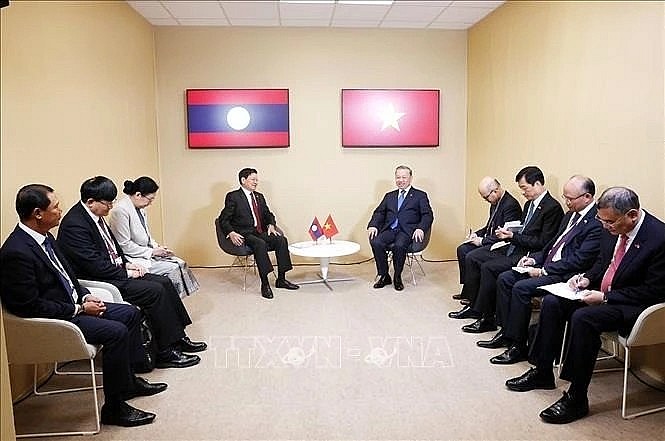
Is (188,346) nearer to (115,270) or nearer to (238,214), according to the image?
(115,270)

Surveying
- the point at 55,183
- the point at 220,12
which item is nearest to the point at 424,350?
the point at 55,183

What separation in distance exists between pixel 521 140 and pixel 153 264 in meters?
3.90

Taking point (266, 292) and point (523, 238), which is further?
point (266, 292)

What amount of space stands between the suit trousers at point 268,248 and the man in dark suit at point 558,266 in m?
2.70

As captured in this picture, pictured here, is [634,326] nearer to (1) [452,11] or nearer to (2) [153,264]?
(2) [153,264]

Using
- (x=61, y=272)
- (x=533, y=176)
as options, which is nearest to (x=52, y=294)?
(x=61, y=272)

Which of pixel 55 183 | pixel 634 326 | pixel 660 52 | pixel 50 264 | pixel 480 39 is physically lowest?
pixel 634 326

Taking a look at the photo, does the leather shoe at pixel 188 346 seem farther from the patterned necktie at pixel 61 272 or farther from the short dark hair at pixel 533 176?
the short dark hair at pixel 533 176

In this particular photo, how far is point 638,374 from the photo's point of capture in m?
4.11

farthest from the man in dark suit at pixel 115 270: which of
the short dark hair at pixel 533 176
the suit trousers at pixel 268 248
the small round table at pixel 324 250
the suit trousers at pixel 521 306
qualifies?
the short dark hair at pixel 533 176

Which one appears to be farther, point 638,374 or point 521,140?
point 521,140

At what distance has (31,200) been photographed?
332cm

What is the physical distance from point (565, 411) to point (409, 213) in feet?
12.0

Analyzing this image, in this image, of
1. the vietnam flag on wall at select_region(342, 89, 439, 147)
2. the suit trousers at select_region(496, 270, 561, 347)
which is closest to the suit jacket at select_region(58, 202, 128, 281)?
the suit trousers at select_region(496, 270, 561, 347)
